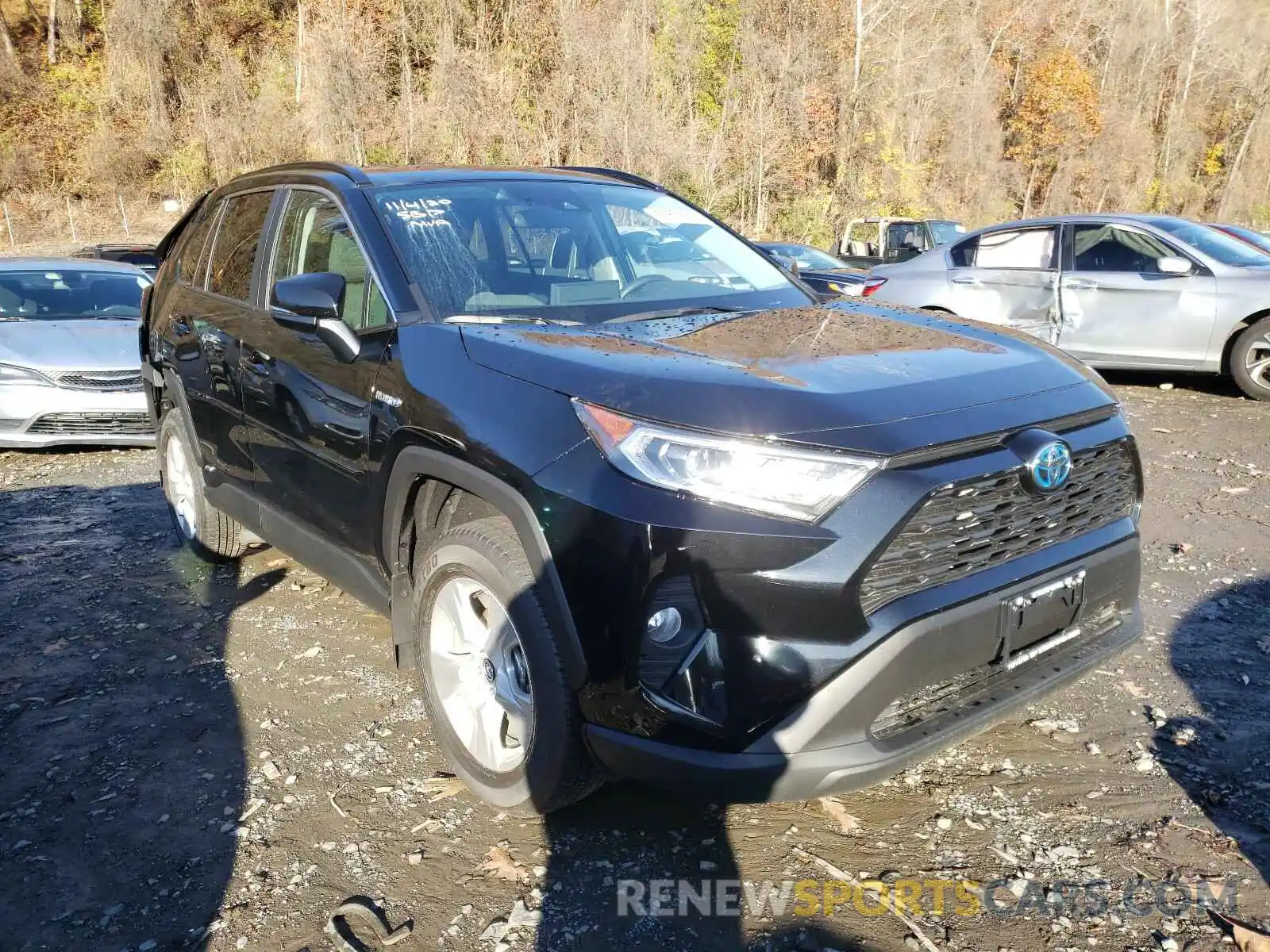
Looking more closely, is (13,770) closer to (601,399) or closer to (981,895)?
(601,399)

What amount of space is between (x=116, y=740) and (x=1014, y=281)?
8.19 m

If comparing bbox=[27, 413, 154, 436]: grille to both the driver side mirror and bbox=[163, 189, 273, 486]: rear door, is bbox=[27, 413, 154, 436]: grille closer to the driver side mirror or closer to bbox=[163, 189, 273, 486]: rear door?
bbox=[163, 189, 273, 486]: rear door

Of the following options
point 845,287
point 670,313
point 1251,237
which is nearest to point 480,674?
point 670,313

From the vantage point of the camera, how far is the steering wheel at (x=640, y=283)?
3.36 meters

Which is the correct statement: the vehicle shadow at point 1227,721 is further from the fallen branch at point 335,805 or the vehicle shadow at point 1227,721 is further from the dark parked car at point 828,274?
the dark parked car at point 828,274

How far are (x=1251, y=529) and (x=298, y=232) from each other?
4.88 meters

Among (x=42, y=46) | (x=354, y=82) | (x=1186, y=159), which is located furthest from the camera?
(x=1186, y=159)

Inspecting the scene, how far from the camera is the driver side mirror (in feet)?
9.84

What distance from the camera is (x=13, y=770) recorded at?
10.6 feet

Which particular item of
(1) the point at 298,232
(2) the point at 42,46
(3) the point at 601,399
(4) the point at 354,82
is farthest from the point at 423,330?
(2) the point at 42,46

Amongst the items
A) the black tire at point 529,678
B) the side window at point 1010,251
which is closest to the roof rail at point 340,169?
the black tire at point 529,678

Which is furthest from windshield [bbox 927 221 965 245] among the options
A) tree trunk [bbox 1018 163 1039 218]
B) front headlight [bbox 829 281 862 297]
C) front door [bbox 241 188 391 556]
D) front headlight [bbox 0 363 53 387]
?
tree trunk [bbox 1018 163 1039 218]

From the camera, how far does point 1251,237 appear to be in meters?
9.17

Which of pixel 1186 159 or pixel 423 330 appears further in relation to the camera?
pixel 1186 159
